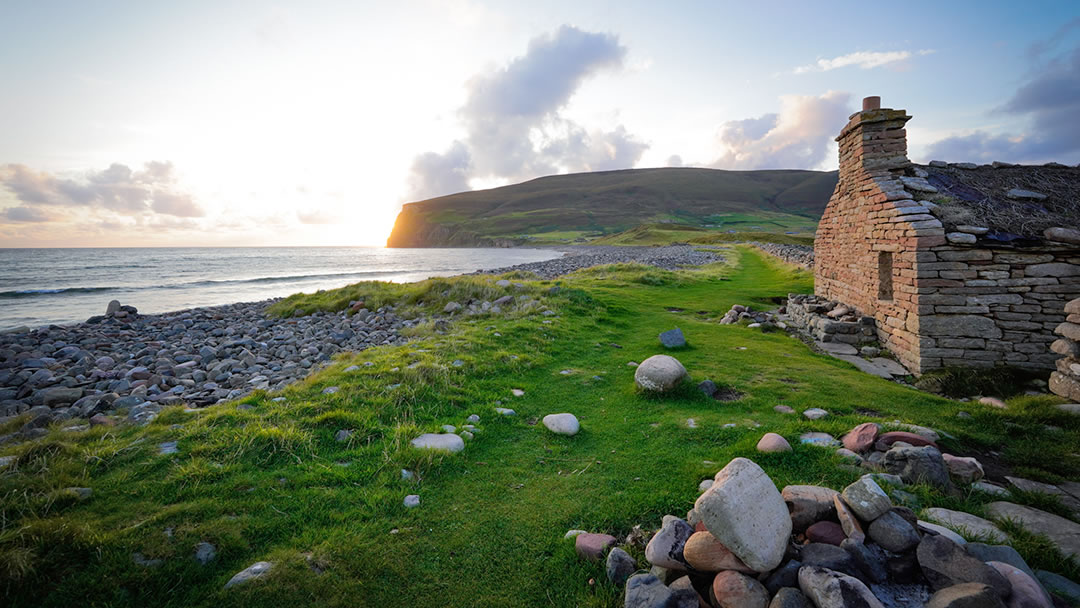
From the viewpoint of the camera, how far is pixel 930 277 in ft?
30.7

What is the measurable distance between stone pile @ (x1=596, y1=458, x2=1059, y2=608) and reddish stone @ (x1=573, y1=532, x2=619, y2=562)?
0.16m

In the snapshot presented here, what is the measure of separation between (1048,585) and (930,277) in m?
8.13

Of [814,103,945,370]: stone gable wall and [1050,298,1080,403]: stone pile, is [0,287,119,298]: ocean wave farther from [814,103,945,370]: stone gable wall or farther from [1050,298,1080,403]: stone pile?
[1050,298,1080,403]: stone pile

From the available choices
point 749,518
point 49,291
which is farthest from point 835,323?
point 49,291

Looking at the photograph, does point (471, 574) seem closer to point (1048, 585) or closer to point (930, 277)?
point (1048, 585)

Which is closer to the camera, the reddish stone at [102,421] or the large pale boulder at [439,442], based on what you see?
the large pale boulder at [439,442]

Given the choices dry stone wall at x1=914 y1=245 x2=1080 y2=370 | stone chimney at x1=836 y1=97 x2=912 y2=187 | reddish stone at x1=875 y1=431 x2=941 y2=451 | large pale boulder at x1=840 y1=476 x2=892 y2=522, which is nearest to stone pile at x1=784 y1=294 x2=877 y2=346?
dry stone wall at x1=914 y1=245 x2=1080 y2=370

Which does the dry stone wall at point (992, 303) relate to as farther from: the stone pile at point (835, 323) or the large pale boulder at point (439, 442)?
the large pale boulder at point (439, 442)

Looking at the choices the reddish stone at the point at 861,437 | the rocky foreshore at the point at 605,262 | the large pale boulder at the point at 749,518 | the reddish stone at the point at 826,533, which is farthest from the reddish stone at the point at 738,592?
the rocky foreshore at the point at 605,262

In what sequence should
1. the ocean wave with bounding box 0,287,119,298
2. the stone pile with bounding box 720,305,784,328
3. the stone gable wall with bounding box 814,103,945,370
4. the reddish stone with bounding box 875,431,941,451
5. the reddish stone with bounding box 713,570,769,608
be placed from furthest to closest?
the ocean wave with bounding box 0,287,119,298 → the stone pile with bounding box 720,305,784,328 → the stone gable wall with bounding box 814,103,945,370 → the reddish stone with bounding box 875,431,941,451 → the reddish stone with bounding box 713,570,769,608

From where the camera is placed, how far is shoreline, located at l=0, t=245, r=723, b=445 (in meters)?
7.60

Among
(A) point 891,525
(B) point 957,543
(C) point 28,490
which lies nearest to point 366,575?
(C) point 28,490

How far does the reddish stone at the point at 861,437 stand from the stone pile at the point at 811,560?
6.74 feet

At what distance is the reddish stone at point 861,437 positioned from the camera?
5.28 metres
